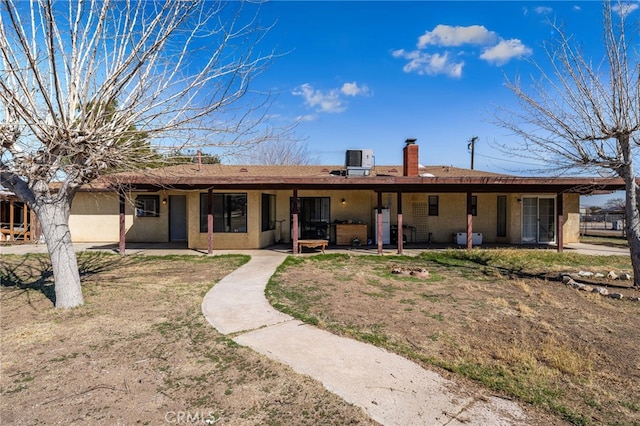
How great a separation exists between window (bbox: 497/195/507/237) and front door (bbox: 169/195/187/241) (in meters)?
13.1

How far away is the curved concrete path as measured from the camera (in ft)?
8.39

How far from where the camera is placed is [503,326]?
15.0ft

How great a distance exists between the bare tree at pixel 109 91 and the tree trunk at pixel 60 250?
15 mm

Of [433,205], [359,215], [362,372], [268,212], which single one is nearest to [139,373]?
[362,372]

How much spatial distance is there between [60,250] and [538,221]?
15.6 metres

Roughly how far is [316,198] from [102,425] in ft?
39.2

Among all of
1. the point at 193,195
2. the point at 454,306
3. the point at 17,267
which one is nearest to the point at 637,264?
the point at 454,306

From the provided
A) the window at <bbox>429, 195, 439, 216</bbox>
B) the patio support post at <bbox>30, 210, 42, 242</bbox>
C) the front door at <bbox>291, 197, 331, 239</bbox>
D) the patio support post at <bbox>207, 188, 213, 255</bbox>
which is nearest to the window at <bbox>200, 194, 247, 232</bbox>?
the patio support post at <bbox>207, 188, 213, 255</bbox>

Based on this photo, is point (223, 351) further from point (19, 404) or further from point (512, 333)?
point (512, 333)

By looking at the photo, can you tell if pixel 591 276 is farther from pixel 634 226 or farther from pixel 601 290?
pixel 601 290

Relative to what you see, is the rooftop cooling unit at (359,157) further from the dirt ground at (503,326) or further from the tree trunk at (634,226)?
the tree trunk at (634,226)

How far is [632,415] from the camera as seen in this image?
2.57 m

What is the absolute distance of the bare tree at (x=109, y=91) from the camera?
14.9 feet

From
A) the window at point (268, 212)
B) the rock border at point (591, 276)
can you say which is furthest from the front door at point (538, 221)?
the window at point (268, 212)
